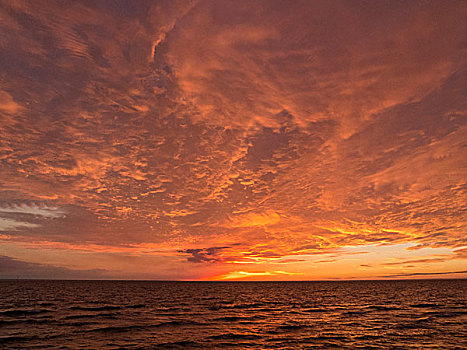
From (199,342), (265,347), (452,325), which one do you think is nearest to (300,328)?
(265,347)

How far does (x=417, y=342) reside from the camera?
22.3 metres

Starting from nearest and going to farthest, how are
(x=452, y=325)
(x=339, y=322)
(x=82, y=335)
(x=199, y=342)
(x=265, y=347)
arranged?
1. (x=265, y=347)
2. (x=199, y=342)
3. (x=82, y=335)
4. (x=452, y=325)
5. (x=339, y=322)

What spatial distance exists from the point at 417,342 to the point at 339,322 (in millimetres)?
10069

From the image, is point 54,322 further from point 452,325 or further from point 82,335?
point 452,325

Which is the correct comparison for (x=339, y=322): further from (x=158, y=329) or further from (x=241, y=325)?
(x=158, y=329)

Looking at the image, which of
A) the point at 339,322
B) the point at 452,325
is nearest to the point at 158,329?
the point at 339,322

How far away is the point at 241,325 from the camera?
29.6m

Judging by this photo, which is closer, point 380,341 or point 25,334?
point 380,341

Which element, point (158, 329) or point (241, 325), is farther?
point (241, 325)

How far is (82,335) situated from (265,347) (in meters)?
15.3

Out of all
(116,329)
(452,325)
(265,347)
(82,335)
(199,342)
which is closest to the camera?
(265,347)

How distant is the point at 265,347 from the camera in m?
21.0

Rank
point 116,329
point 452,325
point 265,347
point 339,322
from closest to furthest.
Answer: point 265,347 < point 116,329 < point 452,325 < point 339,322

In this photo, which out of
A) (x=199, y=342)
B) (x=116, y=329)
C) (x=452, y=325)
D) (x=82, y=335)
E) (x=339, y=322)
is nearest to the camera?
(x=199, y=342)
